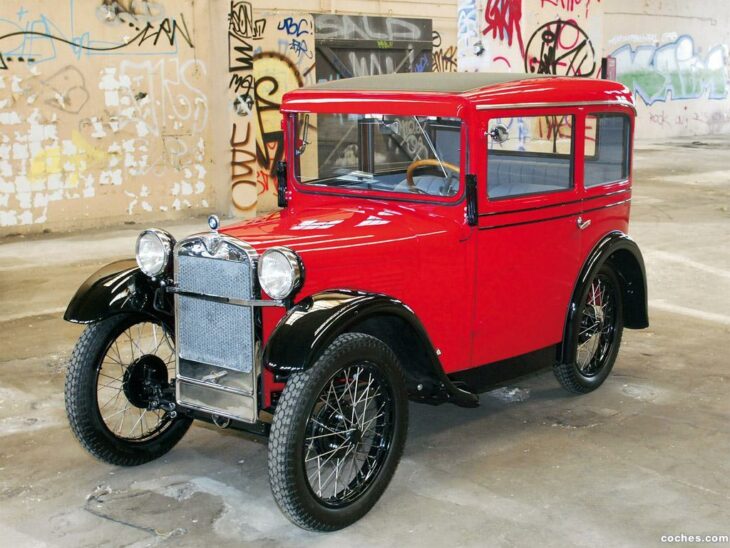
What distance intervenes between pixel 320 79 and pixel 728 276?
5756 millimetres

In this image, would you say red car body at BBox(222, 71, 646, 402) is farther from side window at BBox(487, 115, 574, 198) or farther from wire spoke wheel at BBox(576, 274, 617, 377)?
wire spoke wheel at BBox(576, 274, 617, 377)

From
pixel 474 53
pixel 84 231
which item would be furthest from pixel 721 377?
pixel 84 231

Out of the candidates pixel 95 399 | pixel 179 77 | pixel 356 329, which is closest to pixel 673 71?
pixel 179 77

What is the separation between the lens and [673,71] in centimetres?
2172

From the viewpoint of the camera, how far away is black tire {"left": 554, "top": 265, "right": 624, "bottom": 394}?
5152 millimetres

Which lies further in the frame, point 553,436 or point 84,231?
point 84,231

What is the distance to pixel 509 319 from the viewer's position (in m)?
4.73

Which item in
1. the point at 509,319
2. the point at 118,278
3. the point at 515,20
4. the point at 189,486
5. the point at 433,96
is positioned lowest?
the point at 189,486

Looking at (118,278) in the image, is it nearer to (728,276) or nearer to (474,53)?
(728,276)

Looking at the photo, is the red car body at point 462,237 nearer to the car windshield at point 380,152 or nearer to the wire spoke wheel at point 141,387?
the car windshield at point 380,152

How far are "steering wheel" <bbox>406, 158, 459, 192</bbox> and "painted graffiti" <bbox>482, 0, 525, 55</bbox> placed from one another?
17.9ft

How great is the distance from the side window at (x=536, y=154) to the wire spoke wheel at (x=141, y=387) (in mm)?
1765

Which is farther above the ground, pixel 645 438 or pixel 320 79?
pixel 320 79

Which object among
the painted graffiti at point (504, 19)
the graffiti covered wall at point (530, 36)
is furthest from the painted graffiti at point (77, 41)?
the painted graffiti at point (504, 19)
